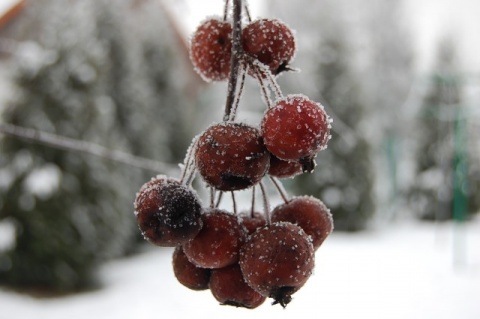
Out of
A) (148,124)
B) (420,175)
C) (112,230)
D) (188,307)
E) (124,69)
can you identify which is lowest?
(420,175)

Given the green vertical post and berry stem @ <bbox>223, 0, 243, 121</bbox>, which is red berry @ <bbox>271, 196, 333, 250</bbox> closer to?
berry stem @ <bbox>223, 0, 243, 121</bbox>

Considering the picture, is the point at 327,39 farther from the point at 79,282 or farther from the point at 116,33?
the point at 79,282

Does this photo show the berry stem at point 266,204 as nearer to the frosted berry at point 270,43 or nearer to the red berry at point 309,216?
the red berry at point 309,216

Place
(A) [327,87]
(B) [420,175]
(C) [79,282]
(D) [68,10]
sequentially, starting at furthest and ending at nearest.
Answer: (B) [420,175] < (A) [327,87] < (D) [68,10] < (C) [79,282]

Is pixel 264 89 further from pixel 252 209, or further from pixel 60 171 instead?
pixel 60 171

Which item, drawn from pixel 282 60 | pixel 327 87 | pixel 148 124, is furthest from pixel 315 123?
pixel 327 87

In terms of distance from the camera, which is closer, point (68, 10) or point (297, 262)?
point (297, 262)

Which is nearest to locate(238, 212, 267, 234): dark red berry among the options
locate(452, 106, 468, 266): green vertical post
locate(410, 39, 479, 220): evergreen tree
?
locate(452, 106, 468, 266): green vertical post

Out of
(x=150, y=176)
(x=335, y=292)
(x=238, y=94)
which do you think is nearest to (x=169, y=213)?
(x=238, y=94)
